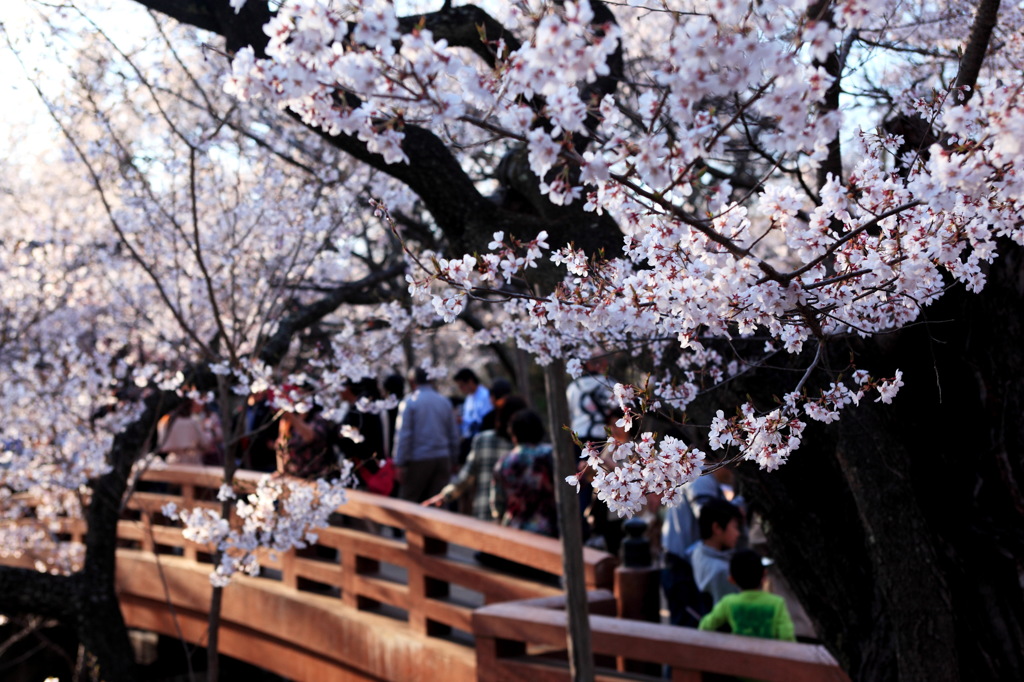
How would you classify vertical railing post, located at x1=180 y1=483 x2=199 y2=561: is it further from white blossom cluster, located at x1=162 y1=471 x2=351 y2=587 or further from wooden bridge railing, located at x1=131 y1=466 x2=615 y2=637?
white blossom cluster, located at x1=162 y1=471 x2=351 y2=587

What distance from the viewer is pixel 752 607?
14.9ft

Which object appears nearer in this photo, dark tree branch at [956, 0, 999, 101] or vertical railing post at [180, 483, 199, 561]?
dark tree branch at [956, 0, 999, 101]

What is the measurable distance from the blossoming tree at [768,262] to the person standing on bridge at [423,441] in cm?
360

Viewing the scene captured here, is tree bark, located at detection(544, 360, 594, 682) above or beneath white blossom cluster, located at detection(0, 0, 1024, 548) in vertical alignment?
beneath

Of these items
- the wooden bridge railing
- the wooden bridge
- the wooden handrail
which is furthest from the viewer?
the wooden bridge railing

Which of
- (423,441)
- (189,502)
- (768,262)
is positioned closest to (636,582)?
(423,441)

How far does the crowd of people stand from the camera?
5094 millimetres

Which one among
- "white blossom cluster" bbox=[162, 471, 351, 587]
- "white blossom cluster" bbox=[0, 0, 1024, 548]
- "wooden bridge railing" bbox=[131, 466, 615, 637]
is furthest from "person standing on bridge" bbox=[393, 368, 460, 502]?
"white blossom cluster" bbox=[0, 0, 1024, 548]

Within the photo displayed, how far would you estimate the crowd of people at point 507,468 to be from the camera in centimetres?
509

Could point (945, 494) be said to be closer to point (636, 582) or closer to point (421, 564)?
point (636, 582)

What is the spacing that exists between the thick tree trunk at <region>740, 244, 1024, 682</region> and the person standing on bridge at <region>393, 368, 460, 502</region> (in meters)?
4.70

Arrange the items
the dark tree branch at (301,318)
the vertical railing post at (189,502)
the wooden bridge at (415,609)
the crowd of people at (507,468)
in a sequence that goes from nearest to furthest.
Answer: the wooden bridge at (415,609), the crowd of people at (507,468), the dark tree branch at (301,318), the vertical railing post at (189,502)

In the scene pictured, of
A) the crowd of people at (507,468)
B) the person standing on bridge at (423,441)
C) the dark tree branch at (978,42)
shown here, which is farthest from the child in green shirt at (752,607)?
the person standing on bridge at (423,441)

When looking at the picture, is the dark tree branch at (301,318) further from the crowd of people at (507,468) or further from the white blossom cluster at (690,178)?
the white blossom cluster at (690,178)
